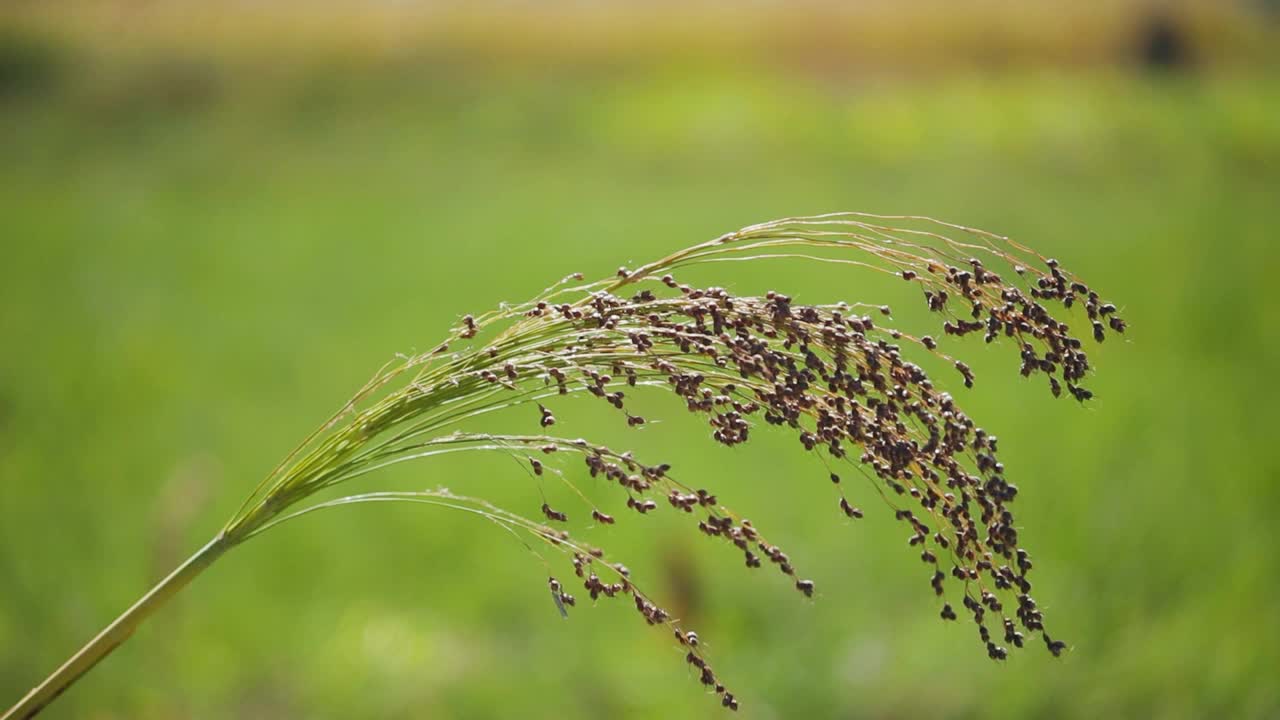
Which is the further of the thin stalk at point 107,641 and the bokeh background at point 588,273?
the bokeh background at point 588,273

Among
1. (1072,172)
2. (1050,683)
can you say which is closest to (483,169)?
(1072,172)

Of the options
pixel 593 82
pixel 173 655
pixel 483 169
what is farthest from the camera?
pixel 593 82

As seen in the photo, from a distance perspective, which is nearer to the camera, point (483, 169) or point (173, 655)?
point (173, 655)

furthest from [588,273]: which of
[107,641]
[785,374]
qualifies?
[107,641]

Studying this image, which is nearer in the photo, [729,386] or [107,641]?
[107,641]

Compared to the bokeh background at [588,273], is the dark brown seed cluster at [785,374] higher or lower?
lower

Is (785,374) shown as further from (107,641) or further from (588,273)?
(588,273)

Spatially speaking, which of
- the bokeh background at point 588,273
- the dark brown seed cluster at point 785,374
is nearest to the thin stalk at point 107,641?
the dark brown seed cluster at point 785,374

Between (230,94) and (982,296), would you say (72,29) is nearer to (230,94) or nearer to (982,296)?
(230,94)

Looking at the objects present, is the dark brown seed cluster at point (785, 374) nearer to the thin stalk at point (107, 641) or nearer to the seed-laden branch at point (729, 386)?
the seed-laden branch at point (729, 386)
